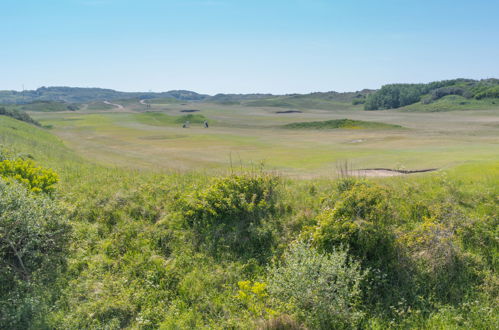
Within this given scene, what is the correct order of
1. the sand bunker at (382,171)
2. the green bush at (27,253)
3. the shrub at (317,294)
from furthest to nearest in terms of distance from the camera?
the sand bunker at (382,171)
the green bush at (27,253)
the shrub at (317,294)

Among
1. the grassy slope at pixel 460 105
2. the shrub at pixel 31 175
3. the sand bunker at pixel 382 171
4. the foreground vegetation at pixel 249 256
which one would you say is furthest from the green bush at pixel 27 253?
the grassy slope at pixel 460 105

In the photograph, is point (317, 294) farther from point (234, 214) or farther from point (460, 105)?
point (460, 105)

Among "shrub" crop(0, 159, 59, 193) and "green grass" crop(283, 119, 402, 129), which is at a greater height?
"green grass" crop(283, 119, 402, 129)

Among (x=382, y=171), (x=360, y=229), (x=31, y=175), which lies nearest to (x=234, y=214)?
(x=360, y=229)

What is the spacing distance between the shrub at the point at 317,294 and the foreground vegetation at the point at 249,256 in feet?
0.10

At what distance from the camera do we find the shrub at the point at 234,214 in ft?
35.0

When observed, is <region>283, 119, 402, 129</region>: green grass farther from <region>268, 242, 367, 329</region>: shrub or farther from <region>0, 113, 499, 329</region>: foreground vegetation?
<region>268, 242, 367, 329</region>: shrub

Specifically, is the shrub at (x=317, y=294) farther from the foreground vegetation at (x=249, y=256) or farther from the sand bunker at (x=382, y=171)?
the sand bunker at (x=382, y=171)

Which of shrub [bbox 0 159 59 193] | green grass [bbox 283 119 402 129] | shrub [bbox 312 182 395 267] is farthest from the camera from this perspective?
green grass [bbox 283 119 402 129]

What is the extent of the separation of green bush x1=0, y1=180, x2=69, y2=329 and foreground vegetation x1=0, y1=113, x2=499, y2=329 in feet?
0.11

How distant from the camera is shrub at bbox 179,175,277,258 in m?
10.7

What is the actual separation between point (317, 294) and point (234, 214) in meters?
4.79

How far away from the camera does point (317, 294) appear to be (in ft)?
24.7

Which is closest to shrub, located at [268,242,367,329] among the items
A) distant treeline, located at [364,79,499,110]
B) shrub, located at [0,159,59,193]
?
shrub, located at [0,159,59,193]
